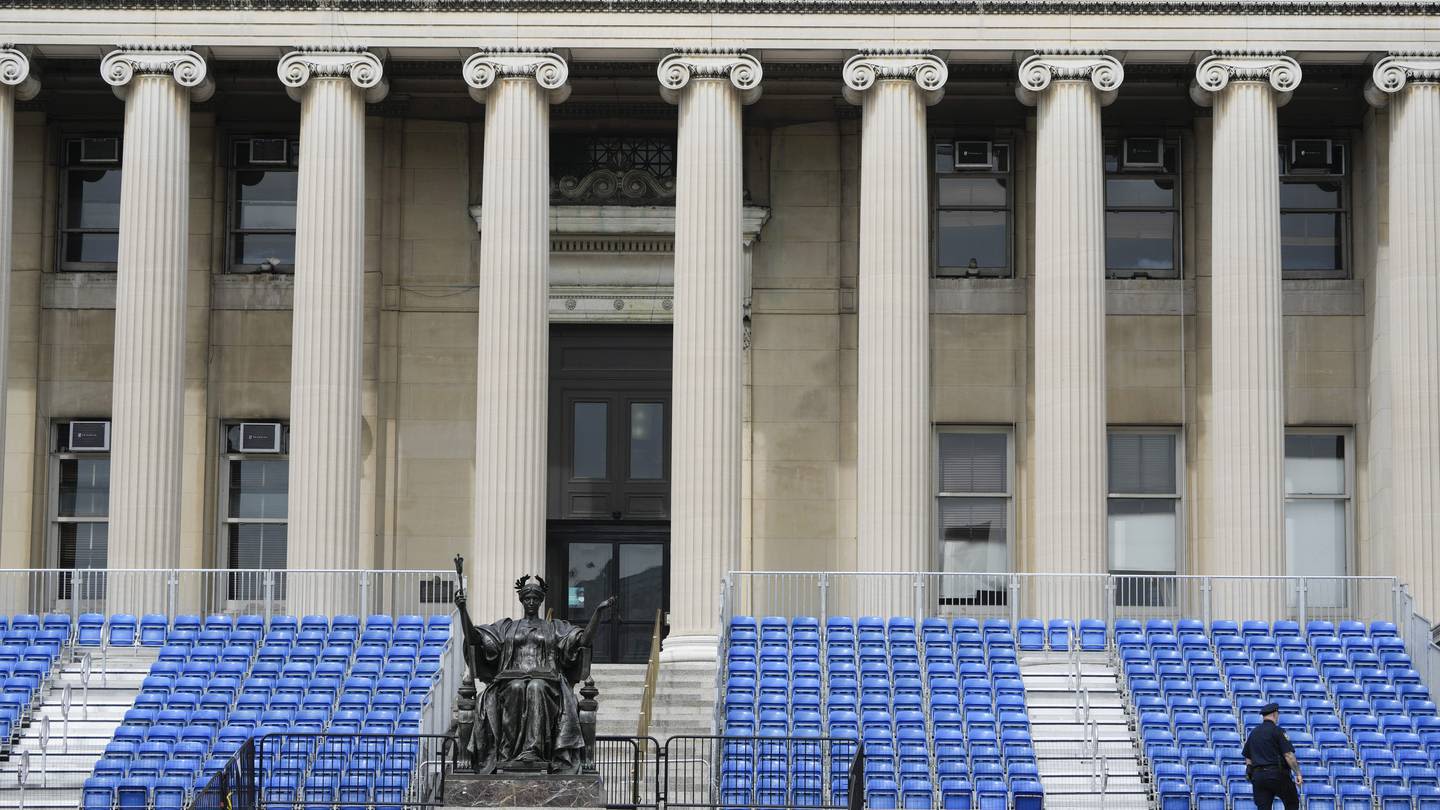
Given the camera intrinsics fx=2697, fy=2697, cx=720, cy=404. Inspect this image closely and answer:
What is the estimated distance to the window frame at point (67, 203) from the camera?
4219 centimetres

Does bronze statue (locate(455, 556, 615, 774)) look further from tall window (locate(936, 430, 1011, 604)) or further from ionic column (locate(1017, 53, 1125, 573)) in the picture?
tall window (locate(936, 430, 1011, 604))

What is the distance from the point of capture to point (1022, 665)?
35156mm

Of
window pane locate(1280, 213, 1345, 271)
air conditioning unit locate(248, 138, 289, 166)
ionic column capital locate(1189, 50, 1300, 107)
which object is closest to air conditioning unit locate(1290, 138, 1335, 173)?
window pane locate(1280, 213, 1345, 271)

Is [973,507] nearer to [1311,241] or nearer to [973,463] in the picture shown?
[973,463]

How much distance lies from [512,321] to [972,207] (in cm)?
841

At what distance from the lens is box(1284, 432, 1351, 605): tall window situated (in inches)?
1626

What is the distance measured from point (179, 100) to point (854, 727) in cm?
1410

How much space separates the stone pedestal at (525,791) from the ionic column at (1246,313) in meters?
14.0

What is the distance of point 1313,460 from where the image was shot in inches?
1636

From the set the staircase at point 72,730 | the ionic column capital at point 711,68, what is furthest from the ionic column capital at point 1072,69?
the staircase at point 72,730

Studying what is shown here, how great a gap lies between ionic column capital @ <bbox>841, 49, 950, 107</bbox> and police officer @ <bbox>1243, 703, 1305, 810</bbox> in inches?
534

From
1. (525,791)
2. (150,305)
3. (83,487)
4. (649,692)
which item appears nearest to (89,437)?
(83,487)

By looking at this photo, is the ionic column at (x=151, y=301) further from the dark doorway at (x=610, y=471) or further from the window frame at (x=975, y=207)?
the window frame at (x=975, y=207)

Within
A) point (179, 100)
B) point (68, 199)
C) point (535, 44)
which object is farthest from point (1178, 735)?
point (68, 199)
